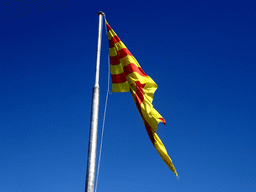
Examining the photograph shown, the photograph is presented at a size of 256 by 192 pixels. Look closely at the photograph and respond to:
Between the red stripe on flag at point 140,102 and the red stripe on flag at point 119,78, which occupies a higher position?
the red stripe on flag at point 119,78

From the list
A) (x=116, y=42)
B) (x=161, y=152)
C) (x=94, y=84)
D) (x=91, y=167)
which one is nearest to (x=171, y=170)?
(x=161, y=152)

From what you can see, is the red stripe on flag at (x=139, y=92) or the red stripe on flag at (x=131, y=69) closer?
the red stripe on flag at (x=139, y=92)

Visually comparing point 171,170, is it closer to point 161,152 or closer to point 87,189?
point 161,152

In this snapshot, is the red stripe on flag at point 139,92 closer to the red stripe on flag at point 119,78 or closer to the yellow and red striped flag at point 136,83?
the yellow and red striped flag at point 136,83

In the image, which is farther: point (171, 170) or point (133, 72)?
point (133, 72)

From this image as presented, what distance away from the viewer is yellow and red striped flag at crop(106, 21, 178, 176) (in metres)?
11.6

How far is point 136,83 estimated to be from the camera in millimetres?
12680

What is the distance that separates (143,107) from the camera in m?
12.1

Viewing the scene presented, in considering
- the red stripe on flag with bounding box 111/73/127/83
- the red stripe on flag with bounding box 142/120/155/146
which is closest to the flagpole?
the red stripe on flag with bounding box 111/73/127/83

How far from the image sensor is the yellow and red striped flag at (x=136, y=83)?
458 inches

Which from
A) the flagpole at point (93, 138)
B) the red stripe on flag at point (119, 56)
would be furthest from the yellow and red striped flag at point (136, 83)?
the flagpole at point (93, 138)

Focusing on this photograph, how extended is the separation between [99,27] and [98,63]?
214 cm

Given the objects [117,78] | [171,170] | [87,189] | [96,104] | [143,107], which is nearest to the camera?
[87,189]

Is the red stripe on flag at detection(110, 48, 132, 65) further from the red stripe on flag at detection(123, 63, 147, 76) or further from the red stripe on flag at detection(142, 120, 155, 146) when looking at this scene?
the red stripe on flag at detection(142, 120, 155, 146)
